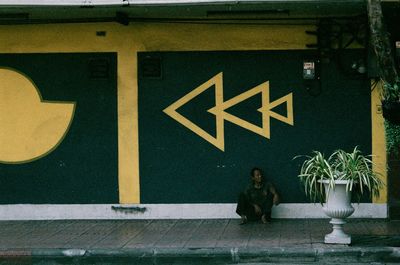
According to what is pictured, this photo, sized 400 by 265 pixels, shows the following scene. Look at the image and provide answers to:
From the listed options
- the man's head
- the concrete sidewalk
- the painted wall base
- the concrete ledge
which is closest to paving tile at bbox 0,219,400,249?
the concrete sidewalk

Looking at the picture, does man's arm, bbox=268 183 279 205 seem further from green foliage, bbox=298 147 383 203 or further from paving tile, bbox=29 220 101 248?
paving tile, bbox=29 220 101 248

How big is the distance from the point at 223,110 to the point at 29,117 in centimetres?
362

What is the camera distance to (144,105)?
14.3 metres

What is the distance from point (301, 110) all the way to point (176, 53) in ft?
8.23

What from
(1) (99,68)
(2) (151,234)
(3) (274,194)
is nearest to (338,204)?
(3) (274,194)

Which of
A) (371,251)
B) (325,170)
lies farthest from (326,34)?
(371,251)

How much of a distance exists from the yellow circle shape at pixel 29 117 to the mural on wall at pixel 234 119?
1.52 metres

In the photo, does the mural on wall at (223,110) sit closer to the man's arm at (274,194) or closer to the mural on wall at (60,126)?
the man's arm at (274,194)

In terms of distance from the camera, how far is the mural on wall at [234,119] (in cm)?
1396

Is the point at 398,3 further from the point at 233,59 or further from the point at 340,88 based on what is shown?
the point at 233,59

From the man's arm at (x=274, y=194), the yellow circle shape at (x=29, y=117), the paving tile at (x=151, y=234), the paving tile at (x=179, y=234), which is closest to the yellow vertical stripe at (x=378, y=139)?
the man's arm at (x=274, y=194)

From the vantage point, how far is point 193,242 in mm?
11922

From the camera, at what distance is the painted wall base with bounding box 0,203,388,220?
14.1m

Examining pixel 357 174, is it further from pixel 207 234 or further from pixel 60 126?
pixel 60 126
